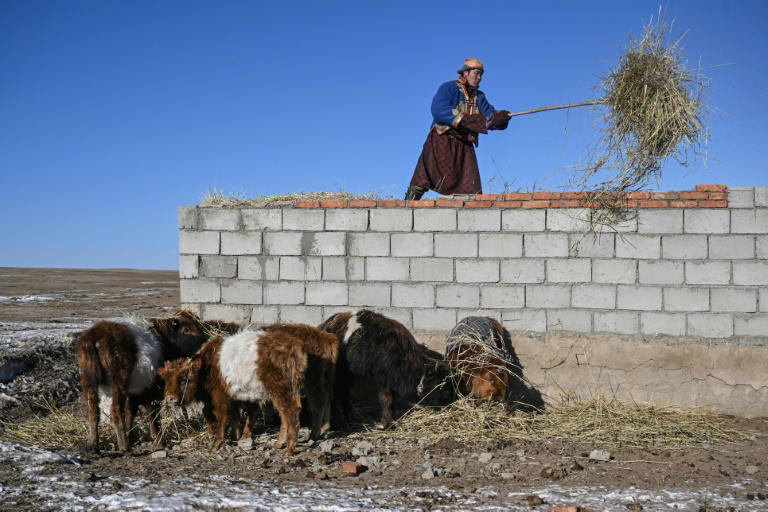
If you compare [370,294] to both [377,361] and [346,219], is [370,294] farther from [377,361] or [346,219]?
[377,361]

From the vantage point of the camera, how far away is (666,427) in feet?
18.9

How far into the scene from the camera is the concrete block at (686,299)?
21.1 feet

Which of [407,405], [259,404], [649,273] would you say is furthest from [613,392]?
[259,404]

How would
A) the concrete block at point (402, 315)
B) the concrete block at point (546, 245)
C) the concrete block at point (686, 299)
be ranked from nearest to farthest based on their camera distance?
the concrete block at point (686, 299)
the concrete block at point (546, 245)
the concrete block at point (402, 315)

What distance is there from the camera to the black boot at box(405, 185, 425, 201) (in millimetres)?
7672

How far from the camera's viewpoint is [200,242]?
7.21 metres

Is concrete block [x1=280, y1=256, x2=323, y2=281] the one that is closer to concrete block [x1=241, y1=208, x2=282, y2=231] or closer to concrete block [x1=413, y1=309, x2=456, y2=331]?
concrete block [x1=241, y1=208, x2=282, y2=231]

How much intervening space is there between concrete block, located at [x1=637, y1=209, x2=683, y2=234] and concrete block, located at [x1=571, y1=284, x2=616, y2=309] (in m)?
0.74

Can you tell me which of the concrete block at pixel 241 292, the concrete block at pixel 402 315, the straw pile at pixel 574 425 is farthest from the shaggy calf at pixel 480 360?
the concrete block at pixel 241 292

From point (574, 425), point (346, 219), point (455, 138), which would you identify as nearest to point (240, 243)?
point (346, 219)

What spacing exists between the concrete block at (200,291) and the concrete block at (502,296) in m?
3.09

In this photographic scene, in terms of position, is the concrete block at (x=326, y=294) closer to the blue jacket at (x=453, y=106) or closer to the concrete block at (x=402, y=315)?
the concrete block at (x=402, y=315)

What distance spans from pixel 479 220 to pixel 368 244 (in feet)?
4.21

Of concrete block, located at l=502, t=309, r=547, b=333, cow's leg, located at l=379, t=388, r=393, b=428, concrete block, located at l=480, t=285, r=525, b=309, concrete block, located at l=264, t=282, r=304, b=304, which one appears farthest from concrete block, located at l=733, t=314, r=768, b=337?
concrete block, located at l=264, t=282, r=304, b=304
